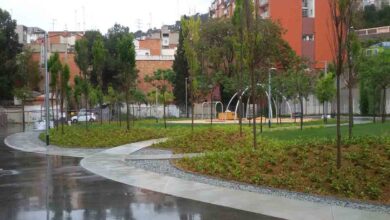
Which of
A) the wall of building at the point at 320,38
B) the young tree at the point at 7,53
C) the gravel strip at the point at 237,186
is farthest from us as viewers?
the wall of building at the point at 320,38

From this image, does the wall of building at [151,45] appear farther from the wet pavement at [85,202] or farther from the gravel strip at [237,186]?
the wet pavement at [85,202]

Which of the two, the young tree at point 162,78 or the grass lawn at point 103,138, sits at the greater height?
the young tree at point 162,78

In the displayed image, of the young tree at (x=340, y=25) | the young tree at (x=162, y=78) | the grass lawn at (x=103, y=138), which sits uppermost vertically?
the young tree at (x=162, y=78)

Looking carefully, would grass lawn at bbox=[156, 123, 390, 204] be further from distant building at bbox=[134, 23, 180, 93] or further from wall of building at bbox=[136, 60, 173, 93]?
wall of building at bbox=[136, 60, 173, 93]

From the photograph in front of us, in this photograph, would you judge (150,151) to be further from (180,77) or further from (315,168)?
(180,77)

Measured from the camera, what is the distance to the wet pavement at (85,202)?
909 centimetres

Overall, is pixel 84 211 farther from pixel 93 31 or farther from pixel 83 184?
pixel 93 31

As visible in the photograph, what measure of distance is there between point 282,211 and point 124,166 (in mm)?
8219

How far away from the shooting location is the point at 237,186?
1195 centimetres

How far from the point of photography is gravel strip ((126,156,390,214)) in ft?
31.4

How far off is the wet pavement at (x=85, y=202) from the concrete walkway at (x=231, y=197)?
1.27 feet

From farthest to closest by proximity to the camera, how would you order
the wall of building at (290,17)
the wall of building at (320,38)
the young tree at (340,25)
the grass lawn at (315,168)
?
the wall of building at (290,17) < the wall of building at (320,38) < the young tree at (340,25) < the grass lawn at (315,168)

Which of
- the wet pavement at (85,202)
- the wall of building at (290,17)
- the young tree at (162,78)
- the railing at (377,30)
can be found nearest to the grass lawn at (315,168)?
the wet pavement at (85,202)

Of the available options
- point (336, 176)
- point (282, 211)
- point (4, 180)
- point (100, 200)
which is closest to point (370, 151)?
point (336, 176)
